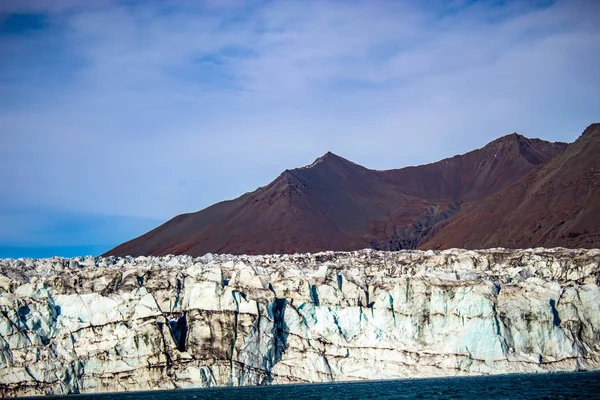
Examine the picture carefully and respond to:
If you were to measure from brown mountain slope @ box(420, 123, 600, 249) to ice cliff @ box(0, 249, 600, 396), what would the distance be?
2968 inches

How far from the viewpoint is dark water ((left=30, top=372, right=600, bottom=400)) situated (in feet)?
166

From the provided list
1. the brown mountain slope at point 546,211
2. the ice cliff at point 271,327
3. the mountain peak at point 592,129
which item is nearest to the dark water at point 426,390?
the ice cliff at point 271,327

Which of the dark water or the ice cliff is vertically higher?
the ice cliff

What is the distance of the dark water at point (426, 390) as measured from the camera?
166ft

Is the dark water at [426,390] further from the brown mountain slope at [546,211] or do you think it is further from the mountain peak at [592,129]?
the mountain peak at [592,129]

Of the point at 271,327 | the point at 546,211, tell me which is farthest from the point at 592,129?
the point at 271,327

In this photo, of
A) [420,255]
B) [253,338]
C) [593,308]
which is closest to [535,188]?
[420,255]

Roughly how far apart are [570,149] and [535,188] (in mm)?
15319

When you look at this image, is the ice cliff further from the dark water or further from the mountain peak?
the mountain peak

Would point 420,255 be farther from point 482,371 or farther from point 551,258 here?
point 482,371

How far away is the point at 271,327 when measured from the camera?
6194 centimetres

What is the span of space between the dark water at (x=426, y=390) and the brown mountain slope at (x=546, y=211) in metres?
79.9

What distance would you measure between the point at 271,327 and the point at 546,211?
365ft

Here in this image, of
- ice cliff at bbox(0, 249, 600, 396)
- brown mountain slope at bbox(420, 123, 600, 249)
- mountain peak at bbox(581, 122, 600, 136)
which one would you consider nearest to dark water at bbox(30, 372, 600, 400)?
ice cliff at bbox(0, 249, 600, 396)
